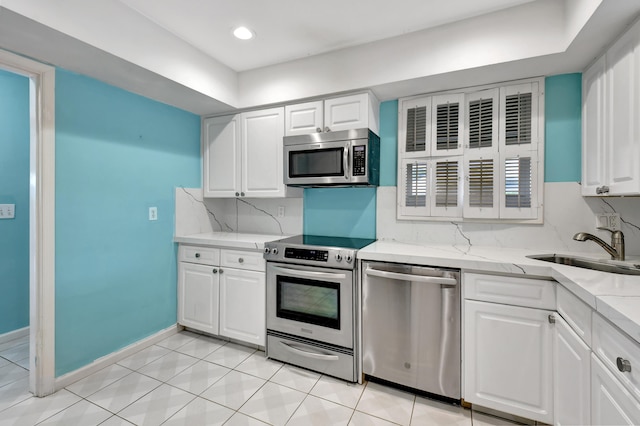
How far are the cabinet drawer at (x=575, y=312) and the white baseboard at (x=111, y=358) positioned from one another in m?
2.98

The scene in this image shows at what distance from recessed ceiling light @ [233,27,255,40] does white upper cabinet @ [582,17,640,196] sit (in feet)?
7.17

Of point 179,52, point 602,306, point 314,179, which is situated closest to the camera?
point 602,306

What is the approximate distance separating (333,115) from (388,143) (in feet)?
1.80

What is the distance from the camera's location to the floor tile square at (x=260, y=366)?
2.16 m


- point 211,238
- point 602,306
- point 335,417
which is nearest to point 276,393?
point 335,417

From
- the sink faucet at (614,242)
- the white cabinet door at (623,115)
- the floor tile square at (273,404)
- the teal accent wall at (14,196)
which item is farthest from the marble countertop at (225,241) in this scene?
the white cabinet door at (623,115)

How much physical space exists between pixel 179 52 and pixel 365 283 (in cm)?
220

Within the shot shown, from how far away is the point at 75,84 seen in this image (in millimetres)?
2043

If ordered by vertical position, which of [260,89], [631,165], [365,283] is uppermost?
[260,89]

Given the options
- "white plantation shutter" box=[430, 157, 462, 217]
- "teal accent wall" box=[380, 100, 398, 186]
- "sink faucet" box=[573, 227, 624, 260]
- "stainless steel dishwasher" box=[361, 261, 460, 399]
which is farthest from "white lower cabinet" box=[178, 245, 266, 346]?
"sink faucet" box=[573, 227, 624, 260]

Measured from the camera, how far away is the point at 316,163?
93.7 inches

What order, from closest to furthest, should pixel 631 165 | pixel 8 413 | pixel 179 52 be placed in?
pixel 631 165
pixel 8 413
pixel 179 52

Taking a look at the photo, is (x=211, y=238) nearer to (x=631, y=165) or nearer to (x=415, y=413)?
(x=415, y=413)

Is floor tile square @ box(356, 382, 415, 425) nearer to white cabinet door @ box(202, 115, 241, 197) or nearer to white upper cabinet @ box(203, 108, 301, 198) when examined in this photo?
white upper cabinet @ box(203, 108, 301, 198)
